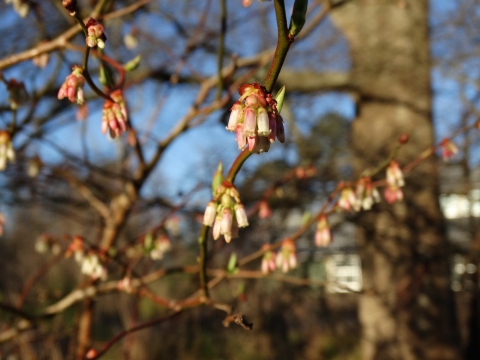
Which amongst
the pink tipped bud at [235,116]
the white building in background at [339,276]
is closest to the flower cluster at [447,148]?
the white building in background at [339,276]

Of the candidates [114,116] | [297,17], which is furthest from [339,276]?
[297,17]

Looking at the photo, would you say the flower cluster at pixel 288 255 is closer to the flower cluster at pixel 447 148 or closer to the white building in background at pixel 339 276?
the white building in background at pixel 339 276

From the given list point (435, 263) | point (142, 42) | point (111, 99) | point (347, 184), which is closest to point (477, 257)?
point (435, 263)

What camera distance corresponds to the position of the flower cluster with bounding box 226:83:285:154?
2.54 feet

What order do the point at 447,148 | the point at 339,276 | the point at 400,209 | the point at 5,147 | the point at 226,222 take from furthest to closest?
the point at 339,276 → the point at 400,209 → the point at 447,148 → the point at 5,147 → the point at 226,222

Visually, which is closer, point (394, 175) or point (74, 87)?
point (74, 87)

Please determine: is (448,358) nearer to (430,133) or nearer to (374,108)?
(430,133)

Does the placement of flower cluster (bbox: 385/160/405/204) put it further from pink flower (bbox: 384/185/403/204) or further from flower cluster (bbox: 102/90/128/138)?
flower cluster (bbox: 102/90/128/138)

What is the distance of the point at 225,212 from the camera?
970 mm

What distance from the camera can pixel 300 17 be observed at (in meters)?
0.78

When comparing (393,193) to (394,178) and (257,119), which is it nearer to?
(394,178)

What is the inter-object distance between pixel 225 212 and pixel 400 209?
14.3 feet

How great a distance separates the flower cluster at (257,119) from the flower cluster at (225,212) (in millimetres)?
184

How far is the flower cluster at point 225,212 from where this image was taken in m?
0.96
